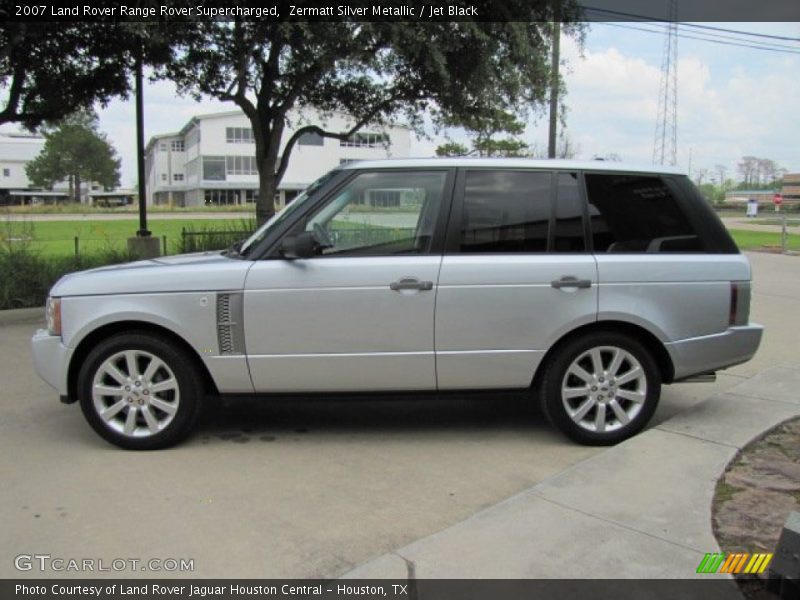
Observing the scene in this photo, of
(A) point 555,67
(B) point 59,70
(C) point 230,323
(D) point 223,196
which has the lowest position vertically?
(C) point 230,323

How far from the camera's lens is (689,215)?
4.91 metres

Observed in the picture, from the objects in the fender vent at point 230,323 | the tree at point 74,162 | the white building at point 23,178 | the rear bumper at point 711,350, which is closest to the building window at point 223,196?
the tree at point 74,162

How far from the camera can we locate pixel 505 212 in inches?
187

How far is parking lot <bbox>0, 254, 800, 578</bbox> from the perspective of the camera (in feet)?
11.2

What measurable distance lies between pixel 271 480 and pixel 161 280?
1464 millimetres

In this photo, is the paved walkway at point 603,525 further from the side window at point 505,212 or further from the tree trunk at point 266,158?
the tree trunk at point 266,158

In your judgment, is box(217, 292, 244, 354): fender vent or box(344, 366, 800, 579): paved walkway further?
box(217, 292, 244, 354): fender vent

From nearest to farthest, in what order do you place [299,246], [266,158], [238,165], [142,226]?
[299,246] → [266,158] → [142,226] → [238,165]

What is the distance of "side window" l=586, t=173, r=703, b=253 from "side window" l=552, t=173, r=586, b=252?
9cm

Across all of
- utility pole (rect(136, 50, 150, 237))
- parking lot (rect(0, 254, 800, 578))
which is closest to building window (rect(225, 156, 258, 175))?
utility pole (rect(136, 50, 150, 237))

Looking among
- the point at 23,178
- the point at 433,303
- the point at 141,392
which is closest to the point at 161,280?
the point at 141,392

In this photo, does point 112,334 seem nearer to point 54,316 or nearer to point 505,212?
point 54,316

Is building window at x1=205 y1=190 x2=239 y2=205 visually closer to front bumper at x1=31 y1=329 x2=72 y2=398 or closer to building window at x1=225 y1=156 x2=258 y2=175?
building window at x1=225 y1=156 x2=258 y2=175

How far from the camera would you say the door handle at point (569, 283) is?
15.2 ft
